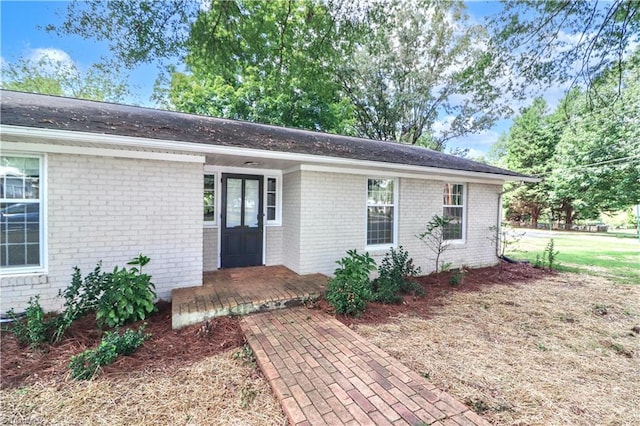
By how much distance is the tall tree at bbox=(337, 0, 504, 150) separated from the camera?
1850cm

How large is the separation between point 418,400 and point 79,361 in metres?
3.49

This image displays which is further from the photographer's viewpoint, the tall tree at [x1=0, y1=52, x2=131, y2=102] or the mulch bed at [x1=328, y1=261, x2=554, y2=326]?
the tall tree at [x1=0, y1=52, x2=131, y2=102]

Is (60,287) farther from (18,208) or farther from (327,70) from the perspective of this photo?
(327,70)

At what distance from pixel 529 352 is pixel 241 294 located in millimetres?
4327

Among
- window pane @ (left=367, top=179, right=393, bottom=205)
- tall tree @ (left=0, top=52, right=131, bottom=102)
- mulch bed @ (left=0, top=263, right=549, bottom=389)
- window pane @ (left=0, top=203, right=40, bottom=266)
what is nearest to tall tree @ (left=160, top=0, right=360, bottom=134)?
window pane @ (left=367, top=179, right=393, bottom=205)

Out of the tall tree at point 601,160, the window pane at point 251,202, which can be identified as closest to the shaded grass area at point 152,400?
the window pane at point 251,202

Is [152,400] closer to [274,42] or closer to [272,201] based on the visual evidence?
[272,201]

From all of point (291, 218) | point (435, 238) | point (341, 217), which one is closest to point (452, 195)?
point (435, 238)

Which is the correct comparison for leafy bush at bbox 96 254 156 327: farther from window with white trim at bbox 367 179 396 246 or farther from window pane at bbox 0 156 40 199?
window with white trim at bbox 367 179 396 246

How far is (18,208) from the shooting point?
4199 millimetres

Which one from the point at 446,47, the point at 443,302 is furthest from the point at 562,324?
the point at 446,47

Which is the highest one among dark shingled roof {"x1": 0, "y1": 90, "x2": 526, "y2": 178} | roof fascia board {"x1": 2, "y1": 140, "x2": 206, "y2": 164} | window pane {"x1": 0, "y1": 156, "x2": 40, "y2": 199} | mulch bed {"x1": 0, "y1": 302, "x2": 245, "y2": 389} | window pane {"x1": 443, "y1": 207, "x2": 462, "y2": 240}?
dark shingled roof {"x1": 0, "y1": 90, "x2": 526, "y2": 178}

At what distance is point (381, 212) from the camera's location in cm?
724

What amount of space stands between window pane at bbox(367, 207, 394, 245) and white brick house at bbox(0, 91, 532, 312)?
0.03m
